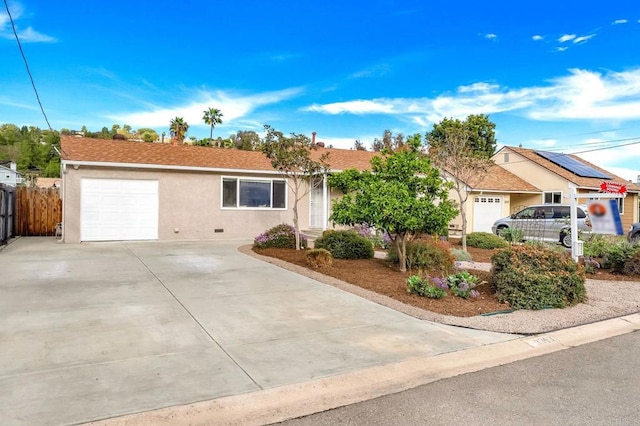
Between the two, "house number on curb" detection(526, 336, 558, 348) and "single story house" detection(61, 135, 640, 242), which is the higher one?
"single story house" detection(61, 135, 640, 242)

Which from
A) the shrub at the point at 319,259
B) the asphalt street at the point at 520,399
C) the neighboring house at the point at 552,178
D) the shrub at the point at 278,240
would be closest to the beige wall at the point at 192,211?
the shrub at the point at 278,240

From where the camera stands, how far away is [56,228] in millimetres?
15953

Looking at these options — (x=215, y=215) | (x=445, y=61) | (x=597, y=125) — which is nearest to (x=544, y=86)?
(x=445, y=61)

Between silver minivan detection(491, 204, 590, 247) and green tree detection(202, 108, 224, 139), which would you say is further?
green tree detection(202, 108, 224, 139)

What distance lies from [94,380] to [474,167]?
13.4 metres

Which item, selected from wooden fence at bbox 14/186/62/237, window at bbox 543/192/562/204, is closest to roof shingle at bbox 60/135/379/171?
wooden fence at bbox 14/186/62/237

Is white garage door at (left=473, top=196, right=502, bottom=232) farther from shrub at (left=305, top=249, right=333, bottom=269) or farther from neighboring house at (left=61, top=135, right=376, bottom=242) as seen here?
shrub at (left=305, top=249, right=333, bottom=269)

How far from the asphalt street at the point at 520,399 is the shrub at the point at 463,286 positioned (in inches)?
93.9

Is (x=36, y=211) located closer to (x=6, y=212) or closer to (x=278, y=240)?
(x=6, y=212)

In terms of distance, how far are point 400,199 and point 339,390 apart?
5.24m

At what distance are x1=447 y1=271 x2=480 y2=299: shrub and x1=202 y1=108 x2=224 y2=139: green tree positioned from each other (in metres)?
37.9

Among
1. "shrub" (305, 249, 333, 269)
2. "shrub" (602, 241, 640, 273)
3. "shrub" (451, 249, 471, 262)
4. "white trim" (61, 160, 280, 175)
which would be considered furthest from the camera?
"white trim" (61, 160, 280, 175)

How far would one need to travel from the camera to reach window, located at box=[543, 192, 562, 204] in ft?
77.0

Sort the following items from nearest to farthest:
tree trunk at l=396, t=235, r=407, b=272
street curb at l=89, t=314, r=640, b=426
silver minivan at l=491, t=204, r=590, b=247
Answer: street curb at l=89, t=314, r=640, b=426
tree trunk at l=396, t=235, r=407, b=272
silver minivan at l=491, t=204, r=590, b=247
